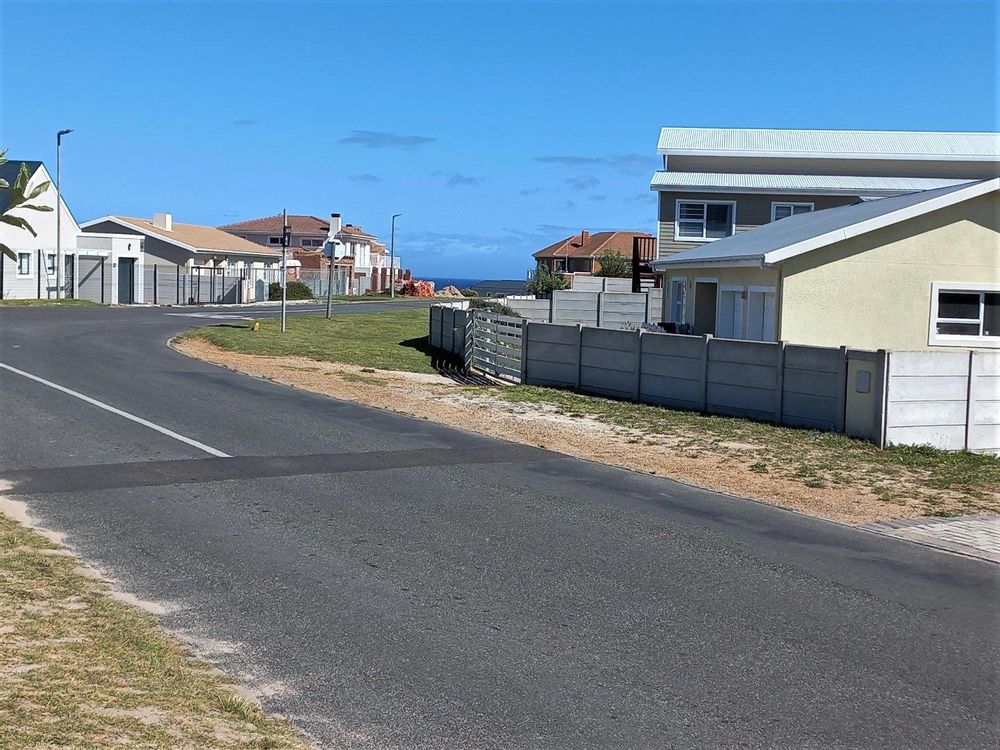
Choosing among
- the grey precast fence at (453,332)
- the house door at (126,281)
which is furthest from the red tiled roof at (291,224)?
the grey precast fence at (453,332)

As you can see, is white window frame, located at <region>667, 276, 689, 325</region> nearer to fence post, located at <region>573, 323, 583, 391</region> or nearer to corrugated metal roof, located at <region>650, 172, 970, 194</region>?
fence post, located at <region>573, 323, 583, 391</region>

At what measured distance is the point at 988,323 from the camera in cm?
2266

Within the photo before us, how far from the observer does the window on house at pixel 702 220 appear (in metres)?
40.3

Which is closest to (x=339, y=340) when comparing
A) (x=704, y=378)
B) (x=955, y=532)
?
(x=704, y=378)

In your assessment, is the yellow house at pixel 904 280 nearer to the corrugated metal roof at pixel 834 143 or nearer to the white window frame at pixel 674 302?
the white window frame at pixel 674 302

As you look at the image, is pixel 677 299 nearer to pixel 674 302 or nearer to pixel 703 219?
pixel 674 302

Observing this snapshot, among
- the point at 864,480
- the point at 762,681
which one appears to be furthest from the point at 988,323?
the point at 762,681

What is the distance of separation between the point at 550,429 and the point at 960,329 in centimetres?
1016

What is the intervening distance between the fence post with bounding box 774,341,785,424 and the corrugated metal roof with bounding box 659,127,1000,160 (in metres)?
24.9

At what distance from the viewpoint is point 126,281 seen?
189 ft

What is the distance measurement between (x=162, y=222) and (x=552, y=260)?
39.9m

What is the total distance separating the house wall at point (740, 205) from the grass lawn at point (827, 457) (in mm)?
21314

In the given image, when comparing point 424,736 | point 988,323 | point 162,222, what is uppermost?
point 162,222

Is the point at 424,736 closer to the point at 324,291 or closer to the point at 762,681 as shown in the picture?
Answer: the point at 762,681
